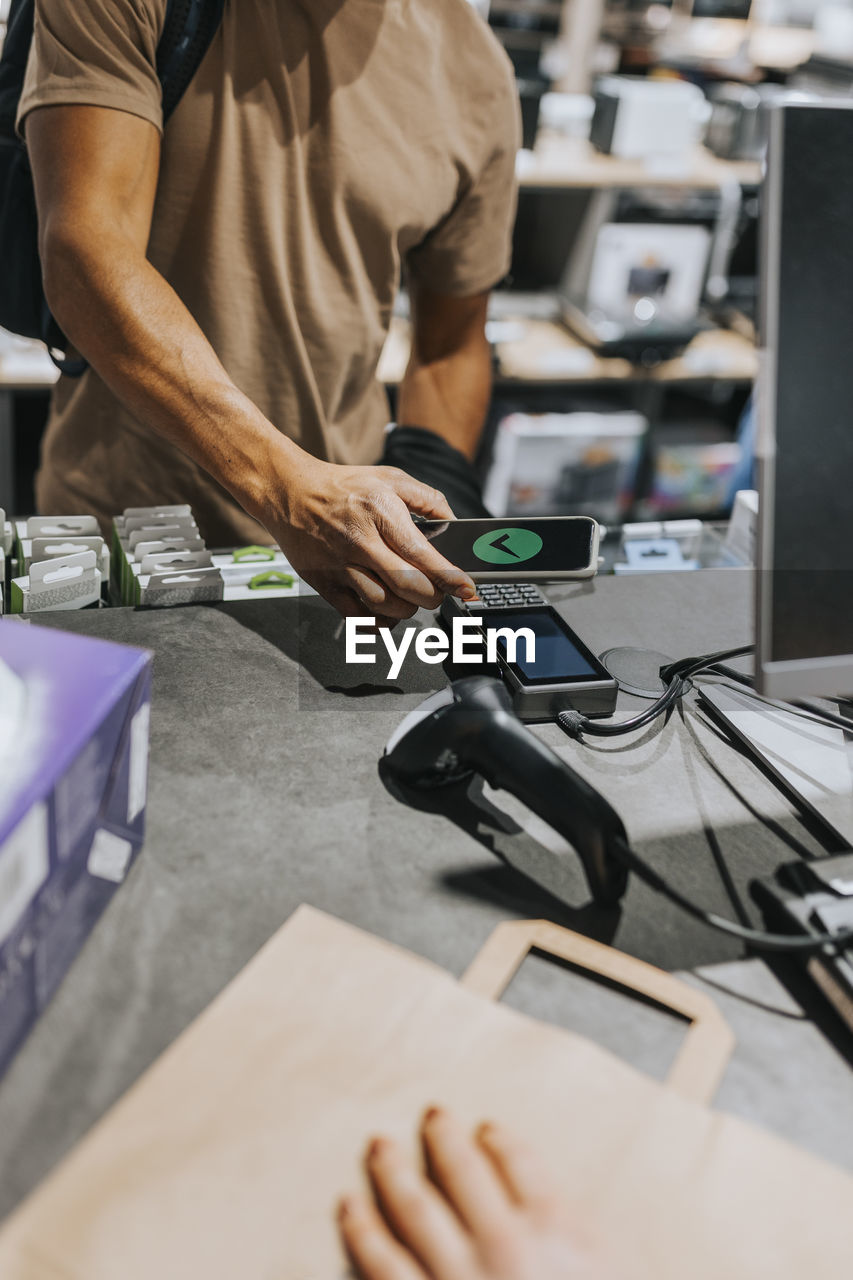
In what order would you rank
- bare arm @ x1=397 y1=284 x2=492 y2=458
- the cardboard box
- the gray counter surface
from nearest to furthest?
the gray counter surface, bare arm @ x1=397 y1=284 x2=492 y2=458, the cardboard box

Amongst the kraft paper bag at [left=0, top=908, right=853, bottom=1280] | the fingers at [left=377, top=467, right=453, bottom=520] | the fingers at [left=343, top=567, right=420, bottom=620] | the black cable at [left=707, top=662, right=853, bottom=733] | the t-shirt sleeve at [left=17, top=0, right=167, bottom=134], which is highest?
the t-shirt sleeve at [left=17, top=0, right=167, bottom=134]

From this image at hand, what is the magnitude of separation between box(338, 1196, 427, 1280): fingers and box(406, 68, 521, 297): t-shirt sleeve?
1229 mm

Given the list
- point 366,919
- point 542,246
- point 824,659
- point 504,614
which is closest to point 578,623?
point 504,614

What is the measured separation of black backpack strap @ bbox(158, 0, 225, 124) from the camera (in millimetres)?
1025

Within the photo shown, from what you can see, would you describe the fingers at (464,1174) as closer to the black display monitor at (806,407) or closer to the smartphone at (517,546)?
the black display monitor at (806,407)

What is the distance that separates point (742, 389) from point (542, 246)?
2.48 ft

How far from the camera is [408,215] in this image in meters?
1.27

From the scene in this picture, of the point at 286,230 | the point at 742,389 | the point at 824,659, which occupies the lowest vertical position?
the point at 742,389

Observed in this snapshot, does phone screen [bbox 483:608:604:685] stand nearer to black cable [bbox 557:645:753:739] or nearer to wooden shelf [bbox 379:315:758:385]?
black cable [bbox 557:645:753:739]

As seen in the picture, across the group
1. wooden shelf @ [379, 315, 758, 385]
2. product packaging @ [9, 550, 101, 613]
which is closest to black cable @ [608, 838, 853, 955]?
product packaging @ [9, 550, 101, 613]

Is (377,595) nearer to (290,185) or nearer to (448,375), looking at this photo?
(290,185)

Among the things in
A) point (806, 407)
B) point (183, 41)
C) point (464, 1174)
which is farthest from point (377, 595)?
point (183, 41)

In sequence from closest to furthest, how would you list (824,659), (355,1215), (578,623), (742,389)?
1. (355,1215)
2. (824,659)
3. (578,623)
4. (742,389)

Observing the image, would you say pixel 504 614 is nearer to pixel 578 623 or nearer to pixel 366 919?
pixel 578 623
